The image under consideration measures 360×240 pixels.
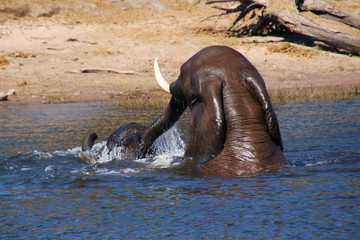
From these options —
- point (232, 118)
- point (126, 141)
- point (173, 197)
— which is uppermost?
point (232, 118)

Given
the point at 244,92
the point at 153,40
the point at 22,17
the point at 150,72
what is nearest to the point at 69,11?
the point at 22,17

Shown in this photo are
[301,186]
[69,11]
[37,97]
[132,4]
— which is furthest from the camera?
[132,4]

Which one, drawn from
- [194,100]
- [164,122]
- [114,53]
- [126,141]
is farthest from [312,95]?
[194,100]

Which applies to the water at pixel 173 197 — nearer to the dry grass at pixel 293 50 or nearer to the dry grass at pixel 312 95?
the dry grass at pixel 312 95

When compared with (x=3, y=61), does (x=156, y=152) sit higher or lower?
lower

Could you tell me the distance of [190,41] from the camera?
60.2 ft

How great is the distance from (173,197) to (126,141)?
8.36 ft

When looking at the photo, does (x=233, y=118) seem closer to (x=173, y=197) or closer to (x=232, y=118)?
(x=232, y=118)

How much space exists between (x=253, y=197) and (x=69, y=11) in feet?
63.5

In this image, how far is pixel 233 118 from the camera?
15.4 feet

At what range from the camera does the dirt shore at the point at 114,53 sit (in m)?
14.5

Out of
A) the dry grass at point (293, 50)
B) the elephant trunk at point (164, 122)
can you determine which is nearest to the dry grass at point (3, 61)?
the dry grass at point (293, 50)

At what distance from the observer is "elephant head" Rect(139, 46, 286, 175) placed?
15.2ft

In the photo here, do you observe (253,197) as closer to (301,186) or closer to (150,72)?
(301,186)
